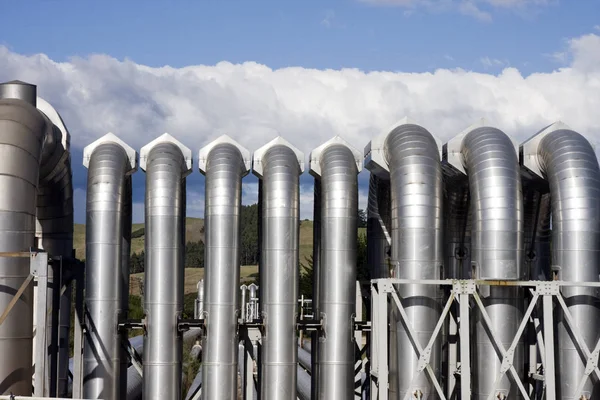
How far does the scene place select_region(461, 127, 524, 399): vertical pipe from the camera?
1981cm

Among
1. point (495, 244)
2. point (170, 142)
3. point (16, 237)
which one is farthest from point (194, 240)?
point (16, 237)

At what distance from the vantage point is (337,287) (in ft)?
73.5

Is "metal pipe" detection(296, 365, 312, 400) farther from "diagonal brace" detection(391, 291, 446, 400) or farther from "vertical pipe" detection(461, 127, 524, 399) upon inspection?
"vertical pipe" detection(461, 127, 524, 399)

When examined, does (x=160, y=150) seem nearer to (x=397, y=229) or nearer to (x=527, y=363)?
(x=397, y=229)

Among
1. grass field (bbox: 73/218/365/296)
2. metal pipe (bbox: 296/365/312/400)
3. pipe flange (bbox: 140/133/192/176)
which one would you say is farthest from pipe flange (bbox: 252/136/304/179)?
grass field (bbox: 73/218/365/296)

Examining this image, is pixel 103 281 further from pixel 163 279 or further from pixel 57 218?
pixel 57 218

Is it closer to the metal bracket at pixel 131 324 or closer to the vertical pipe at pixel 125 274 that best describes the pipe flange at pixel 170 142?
the vertical pipe at pixel 125 274

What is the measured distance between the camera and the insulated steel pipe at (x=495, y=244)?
65.0 feet

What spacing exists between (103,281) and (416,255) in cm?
856

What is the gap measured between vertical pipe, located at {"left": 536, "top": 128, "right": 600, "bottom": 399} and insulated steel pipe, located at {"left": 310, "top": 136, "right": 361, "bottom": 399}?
5.56m

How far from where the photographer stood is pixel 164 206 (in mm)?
22375

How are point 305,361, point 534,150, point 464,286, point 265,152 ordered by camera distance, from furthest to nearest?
1. point 305,361
2. point 265,152
3. point 534,150
4. point 464,286

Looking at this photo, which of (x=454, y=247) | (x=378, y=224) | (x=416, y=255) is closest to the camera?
(x=416, y=255)

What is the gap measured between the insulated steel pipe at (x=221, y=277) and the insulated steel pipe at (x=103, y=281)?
2499 millimetres
